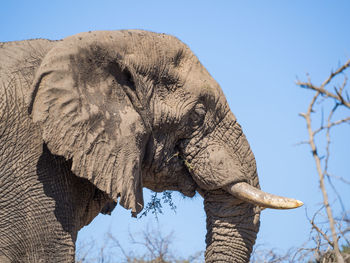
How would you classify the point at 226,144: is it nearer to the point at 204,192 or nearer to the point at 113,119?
the point at 204,192

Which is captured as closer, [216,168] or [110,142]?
[110,142]

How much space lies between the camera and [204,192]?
5.97m

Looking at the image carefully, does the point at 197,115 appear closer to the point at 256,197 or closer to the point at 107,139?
the point at 256,197

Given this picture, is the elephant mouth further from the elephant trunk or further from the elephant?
the elephant trunk

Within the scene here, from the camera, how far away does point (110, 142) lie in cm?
491

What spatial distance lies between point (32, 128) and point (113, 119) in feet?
2.05

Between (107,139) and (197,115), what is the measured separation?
1.10 m

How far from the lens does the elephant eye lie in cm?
568

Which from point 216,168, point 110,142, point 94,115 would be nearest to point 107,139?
point 110,142

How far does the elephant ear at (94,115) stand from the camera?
460 centimetres

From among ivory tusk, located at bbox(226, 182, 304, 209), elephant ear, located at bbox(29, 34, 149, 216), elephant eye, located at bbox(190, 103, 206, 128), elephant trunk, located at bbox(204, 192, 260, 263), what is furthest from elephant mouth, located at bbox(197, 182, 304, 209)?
elephant ear, located at bbox(29, 34, 149, 216)

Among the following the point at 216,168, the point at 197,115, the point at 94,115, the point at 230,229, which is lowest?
the point at 230,229

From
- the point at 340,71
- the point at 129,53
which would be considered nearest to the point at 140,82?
the point at 129,53

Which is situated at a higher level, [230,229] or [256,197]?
[256,197]
